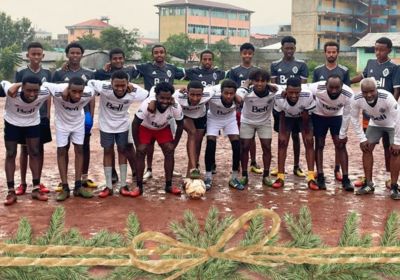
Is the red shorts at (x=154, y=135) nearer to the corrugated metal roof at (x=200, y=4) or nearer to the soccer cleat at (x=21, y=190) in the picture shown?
the soccer cleat at (x=21, y=190)

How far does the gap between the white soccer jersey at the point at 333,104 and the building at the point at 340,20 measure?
179 feet

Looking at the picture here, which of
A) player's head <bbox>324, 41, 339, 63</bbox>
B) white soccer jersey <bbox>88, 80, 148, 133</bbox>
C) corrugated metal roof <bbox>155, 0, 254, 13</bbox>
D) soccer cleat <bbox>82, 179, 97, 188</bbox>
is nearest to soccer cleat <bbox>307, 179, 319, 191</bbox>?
player's head <bbox>324, 41, 339, 63</bbox>

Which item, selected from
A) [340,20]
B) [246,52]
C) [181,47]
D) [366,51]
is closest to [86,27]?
[181,47]

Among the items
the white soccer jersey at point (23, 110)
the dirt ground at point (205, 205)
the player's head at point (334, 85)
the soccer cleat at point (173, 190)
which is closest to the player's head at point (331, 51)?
the player's head at point (334, 85)

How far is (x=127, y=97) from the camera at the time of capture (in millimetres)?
6516

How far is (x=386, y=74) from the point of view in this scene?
23.6ft

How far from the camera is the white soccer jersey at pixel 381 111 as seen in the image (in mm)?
6297

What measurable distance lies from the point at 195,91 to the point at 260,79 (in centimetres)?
87

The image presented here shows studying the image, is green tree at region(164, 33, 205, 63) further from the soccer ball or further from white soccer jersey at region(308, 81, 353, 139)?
the soccer ball

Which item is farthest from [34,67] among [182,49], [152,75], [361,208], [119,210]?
[182,49]

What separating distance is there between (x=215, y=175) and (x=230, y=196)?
4.31ft

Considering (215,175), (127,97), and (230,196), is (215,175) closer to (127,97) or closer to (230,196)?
(230,196)

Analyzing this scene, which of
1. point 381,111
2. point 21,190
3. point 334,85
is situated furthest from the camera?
point 21,190

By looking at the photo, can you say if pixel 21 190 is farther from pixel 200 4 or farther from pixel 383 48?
pixel 200 4
